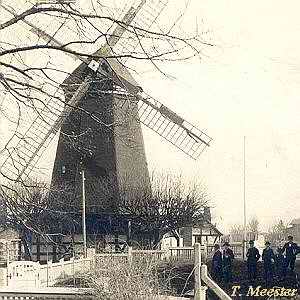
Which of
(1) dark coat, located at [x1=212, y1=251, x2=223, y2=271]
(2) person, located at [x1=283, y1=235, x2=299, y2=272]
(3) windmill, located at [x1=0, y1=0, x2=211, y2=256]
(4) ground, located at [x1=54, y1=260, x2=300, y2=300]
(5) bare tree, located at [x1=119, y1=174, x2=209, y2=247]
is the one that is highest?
(3) windmill, located at [x1=0, y1=0, x2=211, y2=256]

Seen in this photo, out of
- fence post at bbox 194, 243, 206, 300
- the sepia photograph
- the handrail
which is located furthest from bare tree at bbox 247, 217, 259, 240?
the handrail

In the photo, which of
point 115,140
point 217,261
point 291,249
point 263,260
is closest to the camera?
point 291,249

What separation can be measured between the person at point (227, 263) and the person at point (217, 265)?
5 centimetres

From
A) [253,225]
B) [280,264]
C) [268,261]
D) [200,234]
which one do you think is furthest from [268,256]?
[200,234]

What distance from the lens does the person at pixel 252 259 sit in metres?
7.69

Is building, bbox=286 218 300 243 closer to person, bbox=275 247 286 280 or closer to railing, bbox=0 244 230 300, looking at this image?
person, bbox=275 247 286 280

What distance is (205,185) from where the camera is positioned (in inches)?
306

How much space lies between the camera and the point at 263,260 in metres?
7.54

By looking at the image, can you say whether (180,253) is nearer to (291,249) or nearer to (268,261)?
(268,261)

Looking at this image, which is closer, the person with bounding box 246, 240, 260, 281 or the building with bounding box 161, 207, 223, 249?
the person with bounding box 246, 240, 260, 281

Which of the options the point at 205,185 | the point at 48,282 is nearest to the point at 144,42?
the point at 205,185

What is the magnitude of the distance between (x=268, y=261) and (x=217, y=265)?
730 mm

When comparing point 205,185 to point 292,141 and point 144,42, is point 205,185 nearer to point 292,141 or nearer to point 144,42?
point 292,141

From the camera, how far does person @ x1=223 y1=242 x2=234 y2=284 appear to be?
7828mm
